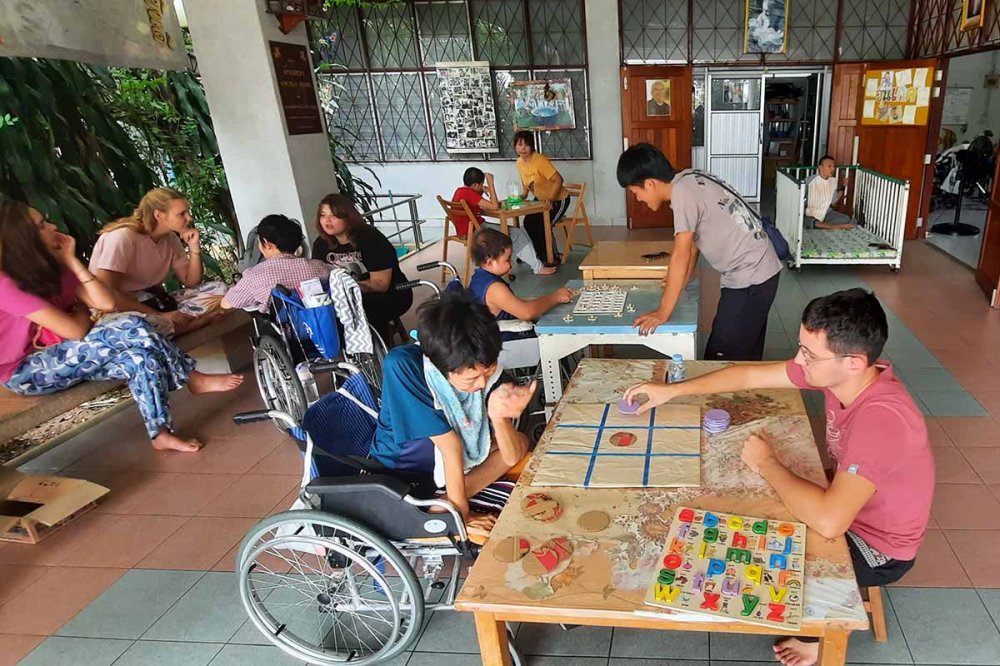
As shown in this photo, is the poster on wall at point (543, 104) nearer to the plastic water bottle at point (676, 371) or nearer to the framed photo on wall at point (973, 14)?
the framed photo on wall at point (973, 14)

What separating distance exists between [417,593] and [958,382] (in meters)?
3.02

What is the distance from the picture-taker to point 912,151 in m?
5.95

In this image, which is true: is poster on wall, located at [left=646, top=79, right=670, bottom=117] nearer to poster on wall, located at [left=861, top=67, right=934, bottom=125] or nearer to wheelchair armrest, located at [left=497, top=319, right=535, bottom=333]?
poster on wall, located at [left=861, top=67, right=934, bottom=125]

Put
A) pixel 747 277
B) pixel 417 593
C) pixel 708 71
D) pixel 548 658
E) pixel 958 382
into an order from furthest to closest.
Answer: pixel 708 71
pixel 958 382
pixel 747 277
pixel 548 658
pixel 417 593

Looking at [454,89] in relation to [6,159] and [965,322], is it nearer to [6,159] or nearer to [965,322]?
[6,159]

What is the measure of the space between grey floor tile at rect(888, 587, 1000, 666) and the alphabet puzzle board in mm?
870

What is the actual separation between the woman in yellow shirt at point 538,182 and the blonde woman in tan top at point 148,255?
10.3 feet

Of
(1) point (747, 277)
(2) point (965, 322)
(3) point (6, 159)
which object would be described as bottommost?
(2) point (965, 322)

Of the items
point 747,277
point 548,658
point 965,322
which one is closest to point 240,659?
point 548,658

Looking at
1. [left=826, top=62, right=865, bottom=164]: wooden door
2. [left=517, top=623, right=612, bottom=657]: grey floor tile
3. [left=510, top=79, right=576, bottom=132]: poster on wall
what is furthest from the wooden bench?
[left=826, top=62, right=865, bottom=164]: wooden door

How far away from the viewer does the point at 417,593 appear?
1611 millimetres

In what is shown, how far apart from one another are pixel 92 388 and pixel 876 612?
3239mm

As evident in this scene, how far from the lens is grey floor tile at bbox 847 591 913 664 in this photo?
5.51 ft

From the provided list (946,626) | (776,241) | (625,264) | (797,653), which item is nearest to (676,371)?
(797,653)
